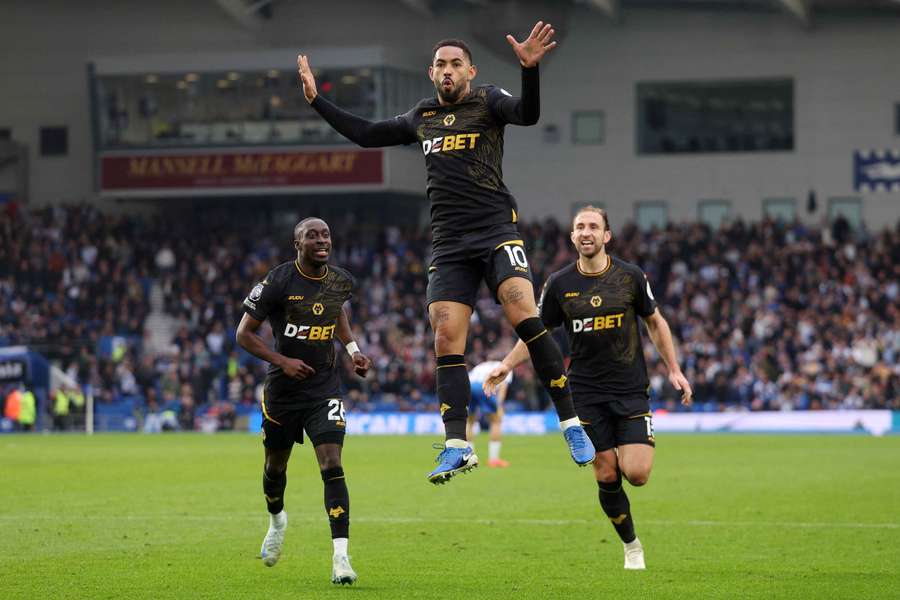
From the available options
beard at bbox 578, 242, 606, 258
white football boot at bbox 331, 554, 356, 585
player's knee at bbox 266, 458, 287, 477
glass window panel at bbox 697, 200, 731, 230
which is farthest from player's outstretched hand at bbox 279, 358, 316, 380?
glass window panel at bbox 697, 200, 731, 230

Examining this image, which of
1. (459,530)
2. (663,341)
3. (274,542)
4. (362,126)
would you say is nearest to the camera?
(362,126)

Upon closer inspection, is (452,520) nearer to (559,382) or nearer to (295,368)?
(295,368)

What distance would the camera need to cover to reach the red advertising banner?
166 ft

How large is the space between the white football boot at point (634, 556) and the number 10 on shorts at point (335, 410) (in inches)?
99.0

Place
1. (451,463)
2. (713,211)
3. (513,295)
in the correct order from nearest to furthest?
(451,463) → (513,295) → (713,211)

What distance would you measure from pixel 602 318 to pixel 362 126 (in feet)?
9.41

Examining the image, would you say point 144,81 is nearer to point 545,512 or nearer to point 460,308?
point 545,512

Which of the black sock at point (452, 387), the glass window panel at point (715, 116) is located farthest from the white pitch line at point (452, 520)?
the glass window panel at point (715, 116)

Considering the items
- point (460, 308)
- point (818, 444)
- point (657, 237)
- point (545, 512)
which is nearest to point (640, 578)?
point (460, 308)

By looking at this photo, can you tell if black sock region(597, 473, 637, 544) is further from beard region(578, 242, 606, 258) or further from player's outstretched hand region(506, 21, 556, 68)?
player's outstretched hand region(506, 21, 556, 68)

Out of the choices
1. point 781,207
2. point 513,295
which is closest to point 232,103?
point 781,207

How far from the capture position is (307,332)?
1195 centimetres

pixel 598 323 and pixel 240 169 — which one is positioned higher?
pixel 240 169

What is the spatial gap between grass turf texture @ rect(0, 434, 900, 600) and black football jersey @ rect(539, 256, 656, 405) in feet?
4.86
